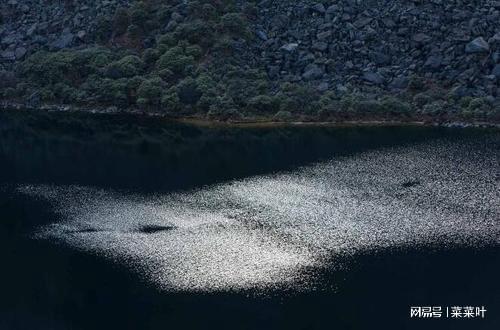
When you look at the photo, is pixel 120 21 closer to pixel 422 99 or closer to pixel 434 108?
pixel 422 99

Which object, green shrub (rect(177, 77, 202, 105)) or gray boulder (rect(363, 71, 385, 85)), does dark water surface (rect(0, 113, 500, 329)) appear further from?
green shrub (rect(177, 77, 202, 105))

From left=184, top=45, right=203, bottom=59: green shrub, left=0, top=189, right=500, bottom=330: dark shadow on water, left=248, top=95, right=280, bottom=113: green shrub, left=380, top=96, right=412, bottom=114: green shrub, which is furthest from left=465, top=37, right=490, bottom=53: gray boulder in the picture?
left=0, top=189, right=500, bottom=330: dark shadow on water

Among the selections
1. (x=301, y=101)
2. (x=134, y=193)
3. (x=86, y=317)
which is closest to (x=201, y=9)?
(x=301, y=101)

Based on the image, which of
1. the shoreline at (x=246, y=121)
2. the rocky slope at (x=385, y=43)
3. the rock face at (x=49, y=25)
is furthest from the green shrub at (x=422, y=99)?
the rock face at (x=49, y=25)

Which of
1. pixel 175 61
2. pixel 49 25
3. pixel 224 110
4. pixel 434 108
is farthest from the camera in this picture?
pixel 49 25

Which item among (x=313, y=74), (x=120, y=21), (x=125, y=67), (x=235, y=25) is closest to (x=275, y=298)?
(x=313, y=74)

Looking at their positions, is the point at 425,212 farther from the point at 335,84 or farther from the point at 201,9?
the point at 201,9

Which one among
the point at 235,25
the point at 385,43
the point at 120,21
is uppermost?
the point at 120,21
